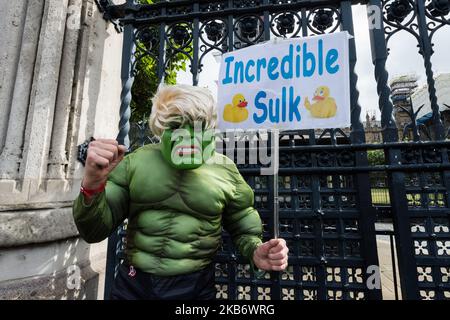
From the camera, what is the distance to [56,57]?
248 cm

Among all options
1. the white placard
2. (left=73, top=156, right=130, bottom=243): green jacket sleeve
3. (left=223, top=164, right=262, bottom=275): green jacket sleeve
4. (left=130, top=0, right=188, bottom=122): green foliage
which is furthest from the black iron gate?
(left=130, top=0, right=188, bottom=122): green foliage

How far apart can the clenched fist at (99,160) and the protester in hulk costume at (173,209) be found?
177 mm

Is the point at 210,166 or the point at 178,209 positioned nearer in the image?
the point at 178,209

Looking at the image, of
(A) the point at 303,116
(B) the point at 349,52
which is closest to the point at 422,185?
(A) the point at 303,116

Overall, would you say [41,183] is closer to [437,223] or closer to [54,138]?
[54,138]

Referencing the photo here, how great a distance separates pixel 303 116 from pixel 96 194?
1.82m

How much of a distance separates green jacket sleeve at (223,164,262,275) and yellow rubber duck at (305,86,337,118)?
1.12m

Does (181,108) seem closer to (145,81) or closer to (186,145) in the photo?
(186,145)

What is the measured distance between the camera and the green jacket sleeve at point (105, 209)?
1.22 meters

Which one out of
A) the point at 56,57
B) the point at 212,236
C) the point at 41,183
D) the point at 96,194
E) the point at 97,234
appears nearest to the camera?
the point at 96,194

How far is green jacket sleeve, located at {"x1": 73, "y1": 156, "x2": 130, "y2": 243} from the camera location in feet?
4.01

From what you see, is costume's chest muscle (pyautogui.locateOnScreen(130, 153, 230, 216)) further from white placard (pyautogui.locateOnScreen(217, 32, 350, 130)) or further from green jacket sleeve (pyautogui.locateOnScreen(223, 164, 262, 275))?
white placard (pyautogui.locateOnScreen(217, 32, 350, 130))

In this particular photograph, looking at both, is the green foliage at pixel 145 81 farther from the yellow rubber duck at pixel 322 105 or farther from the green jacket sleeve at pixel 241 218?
the green jacket sleeve at pixel 241 218

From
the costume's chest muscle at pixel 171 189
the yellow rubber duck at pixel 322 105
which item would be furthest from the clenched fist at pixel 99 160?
the yellow rubber duck at pixel 322 105
